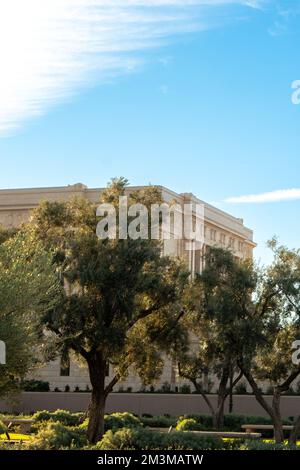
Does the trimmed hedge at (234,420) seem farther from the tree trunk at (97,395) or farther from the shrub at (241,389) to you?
the tree trunk at (97,395)

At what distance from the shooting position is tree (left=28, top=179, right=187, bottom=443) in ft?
127

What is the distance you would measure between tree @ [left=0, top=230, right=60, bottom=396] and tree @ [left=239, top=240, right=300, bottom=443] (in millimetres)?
11353

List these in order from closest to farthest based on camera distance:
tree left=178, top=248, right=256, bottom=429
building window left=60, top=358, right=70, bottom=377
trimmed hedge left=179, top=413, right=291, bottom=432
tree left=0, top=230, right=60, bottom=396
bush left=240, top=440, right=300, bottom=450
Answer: bush left=240, top=440, right=300, bottom=450 → tree left=0, top=230, right=60, bottom=396 → tree left=178, top=248, right=256, bottom=429 → building window left=60, top=358, right=70, bottom=377 → trimmed hedge left=179, top=413, right=291, bottom=432

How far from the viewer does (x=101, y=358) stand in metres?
41.1

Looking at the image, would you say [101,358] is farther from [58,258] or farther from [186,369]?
[186,369]

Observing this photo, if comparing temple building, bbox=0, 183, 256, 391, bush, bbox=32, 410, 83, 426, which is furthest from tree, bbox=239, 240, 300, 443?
temple building, bbox=0, 183, 256, 391

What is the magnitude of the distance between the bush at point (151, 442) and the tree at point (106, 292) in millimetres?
12457

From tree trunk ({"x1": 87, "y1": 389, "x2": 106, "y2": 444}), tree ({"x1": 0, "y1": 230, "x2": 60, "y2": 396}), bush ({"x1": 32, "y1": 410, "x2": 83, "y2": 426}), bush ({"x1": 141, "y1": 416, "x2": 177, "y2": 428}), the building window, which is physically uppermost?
tree ({"x1": 0, "y1": 230, "x2": 60, "y2": 396})

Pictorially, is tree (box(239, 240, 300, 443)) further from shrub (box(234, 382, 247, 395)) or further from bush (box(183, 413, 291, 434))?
shrub (box(234, 382, 247, 395))

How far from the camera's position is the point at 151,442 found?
25594mm

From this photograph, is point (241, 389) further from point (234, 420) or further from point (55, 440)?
point (55, 440)

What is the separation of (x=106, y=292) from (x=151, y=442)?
1387 cm

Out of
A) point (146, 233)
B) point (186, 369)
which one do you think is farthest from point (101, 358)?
point (186, 369)

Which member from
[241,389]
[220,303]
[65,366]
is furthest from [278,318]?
[241,389]
